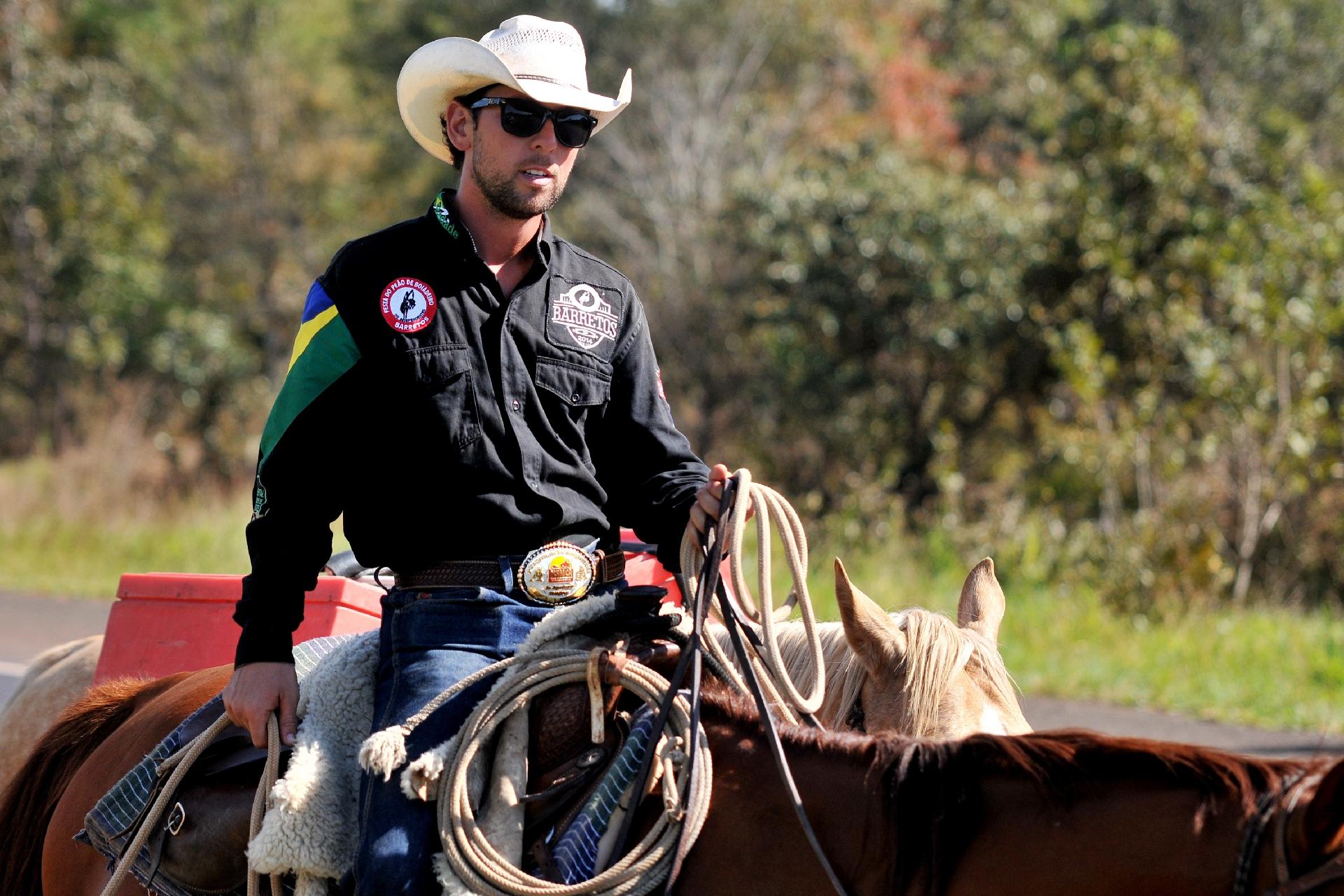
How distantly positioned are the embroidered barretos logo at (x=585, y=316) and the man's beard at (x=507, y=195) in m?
0.18

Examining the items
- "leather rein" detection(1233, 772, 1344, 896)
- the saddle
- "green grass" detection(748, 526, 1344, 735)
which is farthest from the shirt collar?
"green grass" detection(748, 526, 1344, 735)

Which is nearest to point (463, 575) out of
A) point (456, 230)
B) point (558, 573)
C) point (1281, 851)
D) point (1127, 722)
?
point (558, 573)

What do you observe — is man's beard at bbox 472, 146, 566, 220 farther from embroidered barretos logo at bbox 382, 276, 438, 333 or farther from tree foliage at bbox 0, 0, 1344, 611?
tree foliage at bbox 0, 0, 1344, 611

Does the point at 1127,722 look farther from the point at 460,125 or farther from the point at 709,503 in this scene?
the point at 460,125

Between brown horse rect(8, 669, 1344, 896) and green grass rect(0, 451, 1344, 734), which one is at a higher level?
brown horse rect(8, 669, 1344, 896)

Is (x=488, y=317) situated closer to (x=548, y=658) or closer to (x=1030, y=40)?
(x=548, y=658)

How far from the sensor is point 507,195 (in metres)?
2.68

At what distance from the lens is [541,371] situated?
8.70 feet

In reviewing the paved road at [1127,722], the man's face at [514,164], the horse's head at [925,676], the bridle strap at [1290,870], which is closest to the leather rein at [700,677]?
the horse's head at [925,676]

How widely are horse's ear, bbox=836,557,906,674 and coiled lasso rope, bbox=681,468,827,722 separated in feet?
1.12

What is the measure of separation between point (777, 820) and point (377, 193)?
2671 centimetres

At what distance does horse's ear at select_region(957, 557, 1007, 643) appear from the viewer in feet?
10.6

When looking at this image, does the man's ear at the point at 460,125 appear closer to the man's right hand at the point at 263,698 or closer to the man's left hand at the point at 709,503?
the man's left hand at the point at 709,503

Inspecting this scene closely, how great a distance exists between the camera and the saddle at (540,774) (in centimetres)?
229
